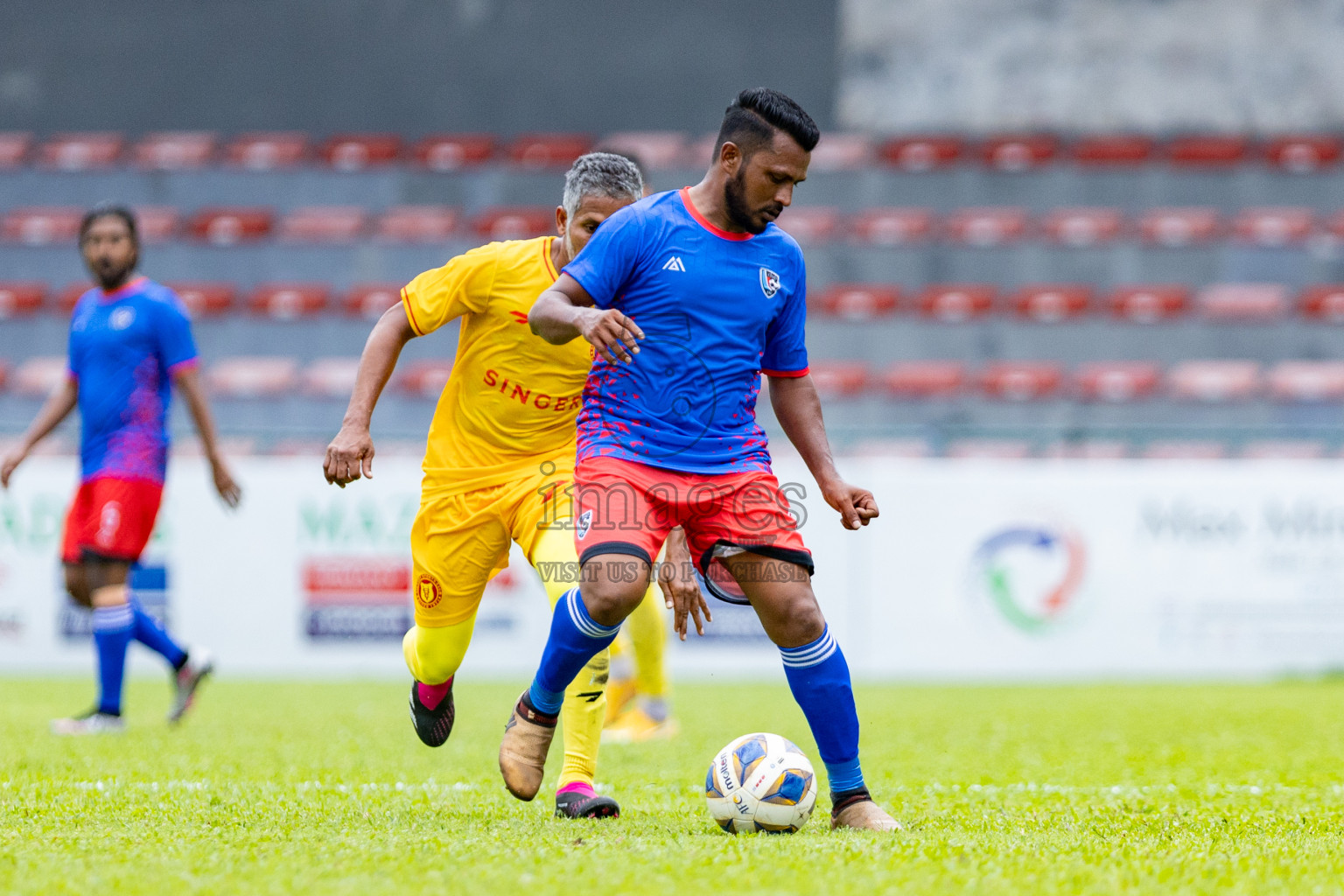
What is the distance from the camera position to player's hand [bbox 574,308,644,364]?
3.25 meters

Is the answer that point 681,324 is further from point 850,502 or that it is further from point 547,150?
point 547,150

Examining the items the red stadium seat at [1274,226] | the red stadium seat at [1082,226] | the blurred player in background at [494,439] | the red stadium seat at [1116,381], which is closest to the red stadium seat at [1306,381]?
the red stadium seat at [1116,381]

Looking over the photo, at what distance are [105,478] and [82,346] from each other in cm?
66

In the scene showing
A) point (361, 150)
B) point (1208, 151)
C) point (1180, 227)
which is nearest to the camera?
point (1180, 227)

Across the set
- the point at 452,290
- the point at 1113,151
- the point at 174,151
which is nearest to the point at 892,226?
the point at 1113,151

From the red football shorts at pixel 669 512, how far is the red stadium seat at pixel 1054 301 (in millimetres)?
11628

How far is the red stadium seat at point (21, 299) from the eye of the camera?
49.0ft

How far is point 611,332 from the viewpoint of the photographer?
3.26m

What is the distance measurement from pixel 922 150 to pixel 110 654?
42.8ft

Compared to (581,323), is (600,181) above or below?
above

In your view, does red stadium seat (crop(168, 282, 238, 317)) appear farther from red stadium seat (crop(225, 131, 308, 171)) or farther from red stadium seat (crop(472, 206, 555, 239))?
red stadium seat (crop(472, 206, 555, 239))

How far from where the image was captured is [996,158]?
17094mm

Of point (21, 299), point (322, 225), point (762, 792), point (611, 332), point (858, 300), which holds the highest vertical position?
→ point (322, 225)

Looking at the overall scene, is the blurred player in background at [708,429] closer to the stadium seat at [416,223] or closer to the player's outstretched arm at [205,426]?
the player's outstretched arm at [205,426]
